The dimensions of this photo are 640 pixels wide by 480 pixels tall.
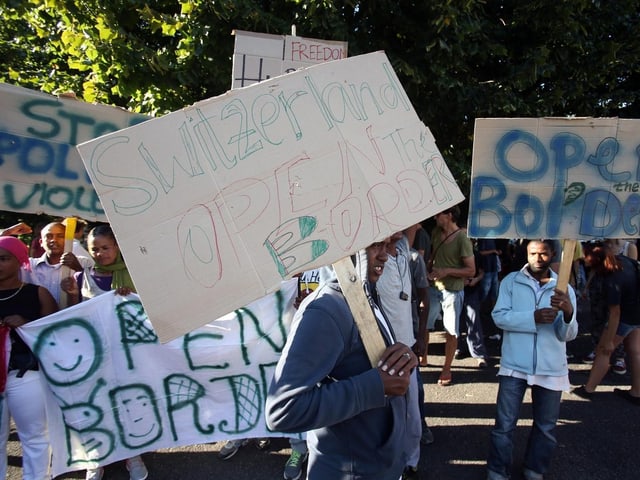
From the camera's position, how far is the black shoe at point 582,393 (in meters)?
4.07

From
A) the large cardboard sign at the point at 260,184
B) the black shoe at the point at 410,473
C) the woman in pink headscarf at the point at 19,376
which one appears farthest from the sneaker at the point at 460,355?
the woman in pink headscarf at the point at 19,376

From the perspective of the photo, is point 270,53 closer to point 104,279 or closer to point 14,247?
point 104,279

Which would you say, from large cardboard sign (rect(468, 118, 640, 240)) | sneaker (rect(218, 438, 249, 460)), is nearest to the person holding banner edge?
sneaker (rect(218, 438, 249, 460))

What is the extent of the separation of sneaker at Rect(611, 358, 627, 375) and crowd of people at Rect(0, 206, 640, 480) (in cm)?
2

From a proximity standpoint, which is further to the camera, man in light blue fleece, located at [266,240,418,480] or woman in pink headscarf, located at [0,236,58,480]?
woman in pink headscarf, located at [0,236,58,480]

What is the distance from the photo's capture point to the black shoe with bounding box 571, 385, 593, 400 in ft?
13.3

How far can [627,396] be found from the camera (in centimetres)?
399

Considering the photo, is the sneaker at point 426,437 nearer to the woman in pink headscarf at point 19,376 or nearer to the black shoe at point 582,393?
the black shoe at point 582,393

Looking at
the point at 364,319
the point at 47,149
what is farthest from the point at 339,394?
the point at 47,149

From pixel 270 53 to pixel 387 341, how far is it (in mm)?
2838

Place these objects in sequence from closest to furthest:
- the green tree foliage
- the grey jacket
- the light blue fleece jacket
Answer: the grey jacket → the light blue fleece jacket → the green tree foliage

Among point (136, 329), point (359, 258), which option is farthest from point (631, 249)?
point (136, 329)

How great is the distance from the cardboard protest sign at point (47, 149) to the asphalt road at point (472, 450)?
6.46ft

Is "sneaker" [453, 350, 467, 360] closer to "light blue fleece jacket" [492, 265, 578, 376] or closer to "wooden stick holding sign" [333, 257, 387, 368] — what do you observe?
"light blue fleece jacket" [492, 265, 578, 376]
